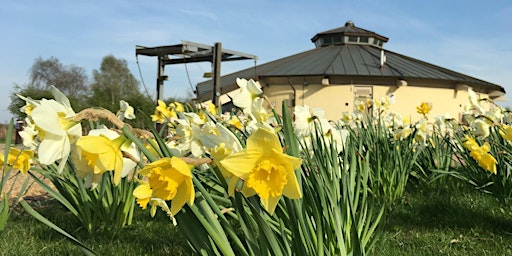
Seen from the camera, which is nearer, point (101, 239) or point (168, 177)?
point (168, 177)

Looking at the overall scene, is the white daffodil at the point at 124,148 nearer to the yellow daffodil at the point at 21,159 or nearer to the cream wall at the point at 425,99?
the yellow daffodil at the point at 21,159

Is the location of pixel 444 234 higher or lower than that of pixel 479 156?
lower

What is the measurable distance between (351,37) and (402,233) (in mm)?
20819

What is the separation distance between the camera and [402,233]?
256cm

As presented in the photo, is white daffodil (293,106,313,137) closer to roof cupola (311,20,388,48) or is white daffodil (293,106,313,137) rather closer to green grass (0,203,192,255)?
green grass (0,203,192,255)

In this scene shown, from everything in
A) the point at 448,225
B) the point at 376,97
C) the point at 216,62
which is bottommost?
the point at 448,225

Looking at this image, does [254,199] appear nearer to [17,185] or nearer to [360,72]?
[17,185]

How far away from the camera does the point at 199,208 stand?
1.12 meters

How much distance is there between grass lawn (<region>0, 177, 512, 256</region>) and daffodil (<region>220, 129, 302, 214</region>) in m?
1.46

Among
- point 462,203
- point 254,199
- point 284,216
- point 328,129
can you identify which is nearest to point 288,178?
point 254,199

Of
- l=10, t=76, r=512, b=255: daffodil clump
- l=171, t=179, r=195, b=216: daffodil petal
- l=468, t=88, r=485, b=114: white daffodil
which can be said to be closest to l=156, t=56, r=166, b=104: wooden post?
l=10, t=76, r=512, b=255: daffodil clump

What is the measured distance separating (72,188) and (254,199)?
194 cm

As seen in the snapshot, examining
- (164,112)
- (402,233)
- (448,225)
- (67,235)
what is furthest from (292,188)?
(164,112)

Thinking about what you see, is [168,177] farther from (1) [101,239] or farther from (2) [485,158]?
(2) [485,158]
